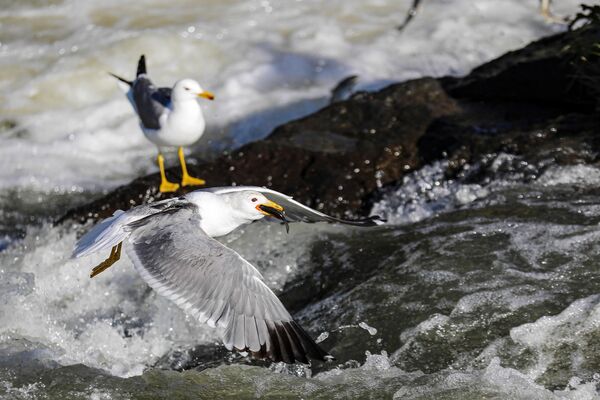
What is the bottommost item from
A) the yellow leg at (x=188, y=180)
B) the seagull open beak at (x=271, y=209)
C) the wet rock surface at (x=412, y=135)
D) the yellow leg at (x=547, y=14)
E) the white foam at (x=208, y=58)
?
the white foam at (x=208, y=58)

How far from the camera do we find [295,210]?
4840mm

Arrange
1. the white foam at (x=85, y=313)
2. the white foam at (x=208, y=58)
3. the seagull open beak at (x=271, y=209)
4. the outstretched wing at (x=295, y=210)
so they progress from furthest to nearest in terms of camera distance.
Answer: the white foam at (x=208, y=58)
the white foam at (x=85, y=313)
the outstretched wing at (x=295, y=210)
the seagull open beak at (x=271, y=209)

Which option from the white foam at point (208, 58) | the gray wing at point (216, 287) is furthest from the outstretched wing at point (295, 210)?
the white foam at point (208, 58)

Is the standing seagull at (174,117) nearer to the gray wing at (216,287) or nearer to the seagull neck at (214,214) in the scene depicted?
the seagull neck at (214,214)

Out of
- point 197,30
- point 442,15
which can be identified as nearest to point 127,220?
point 197,30

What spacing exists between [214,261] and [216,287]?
124mm

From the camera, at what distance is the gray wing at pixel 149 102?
20.5 feet

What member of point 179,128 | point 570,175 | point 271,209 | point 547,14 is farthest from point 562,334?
point 547,14

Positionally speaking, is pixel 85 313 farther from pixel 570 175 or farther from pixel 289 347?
pixel 570 175

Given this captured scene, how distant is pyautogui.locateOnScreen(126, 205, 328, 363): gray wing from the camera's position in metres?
3.90

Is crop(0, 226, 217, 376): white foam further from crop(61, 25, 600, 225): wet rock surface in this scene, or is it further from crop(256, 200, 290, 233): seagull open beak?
crop(256, 200, 290, 233): seagull open beak

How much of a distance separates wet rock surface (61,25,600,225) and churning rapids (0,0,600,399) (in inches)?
7.3

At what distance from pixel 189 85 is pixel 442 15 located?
5.04m

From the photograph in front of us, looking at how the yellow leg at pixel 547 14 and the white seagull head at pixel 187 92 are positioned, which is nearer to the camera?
the white seagull head at pixel 187 92
